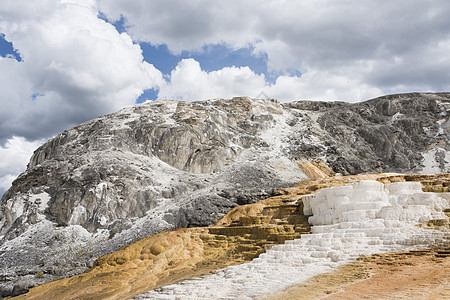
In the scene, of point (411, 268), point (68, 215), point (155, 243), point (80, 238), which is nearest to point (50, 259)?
point (80, 238)

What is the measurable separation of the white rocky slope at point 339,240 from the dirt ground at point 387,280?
59 cm

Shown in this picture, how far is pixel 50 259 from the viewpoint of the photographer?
2055 centimetres

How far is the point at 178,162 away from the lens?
3278cm

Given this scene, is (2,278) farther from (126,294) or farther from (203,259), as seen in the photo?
(203,259)

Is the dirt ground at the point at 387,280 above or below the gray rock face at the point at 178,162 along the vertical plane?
below

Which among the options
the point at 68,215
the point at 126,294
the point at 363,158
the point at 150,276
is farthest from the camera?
the point at 363,158

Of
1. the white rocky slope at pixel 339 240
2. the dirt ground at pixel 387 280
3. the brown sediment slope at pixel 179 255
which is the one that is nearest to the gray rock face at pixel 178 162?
the brown sediment slope at pixel 179 255

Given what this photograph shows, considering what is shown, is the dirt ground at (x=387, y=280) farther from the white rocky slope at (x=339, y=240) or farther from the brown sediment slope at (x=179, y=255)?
the brown sediment slope at (x=179, y=255)

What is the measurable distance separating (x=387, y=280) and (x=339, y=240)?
3736 millimetres

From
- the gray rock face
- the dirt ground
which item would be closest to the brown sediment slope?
the gray rock face

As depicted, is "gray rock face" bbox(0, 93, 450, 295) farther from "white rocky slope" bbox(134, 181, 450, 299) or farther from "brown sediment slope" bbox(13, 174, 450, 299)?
"white rocky slope" bbox(134, 181, 450, 299)

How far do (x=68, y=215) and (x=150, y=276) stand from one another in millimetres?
11797

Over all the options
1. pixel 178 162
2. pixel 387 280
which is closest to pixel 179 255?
pixel 387 280

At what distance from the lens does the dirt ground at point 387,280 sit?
816 cm
